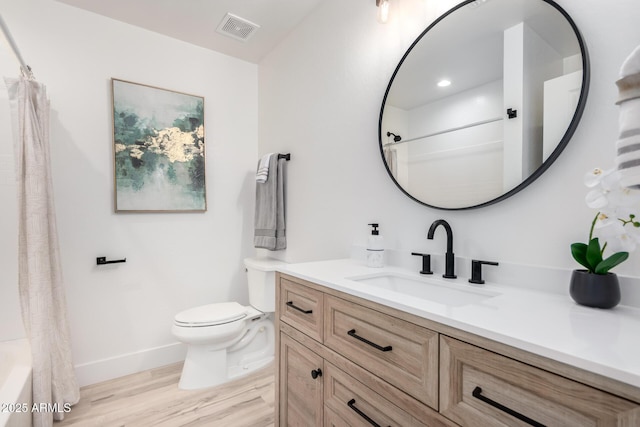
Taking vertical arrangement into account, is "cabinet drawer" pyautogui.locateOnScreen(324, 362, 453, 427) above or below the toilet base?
above

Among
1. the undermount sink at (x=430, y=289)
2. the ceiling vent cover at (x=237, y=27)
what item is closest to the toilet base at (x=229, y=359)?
the undermount sink at (x=430, y=289)

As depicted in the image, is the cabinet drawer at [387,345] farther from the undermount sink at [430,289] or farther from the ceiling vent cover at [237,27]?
the ceiling vent cover at [237,27]

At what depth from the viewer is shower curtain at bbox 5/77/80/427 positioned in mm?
1558

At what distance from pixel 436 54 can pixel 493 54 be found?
25 centimetres

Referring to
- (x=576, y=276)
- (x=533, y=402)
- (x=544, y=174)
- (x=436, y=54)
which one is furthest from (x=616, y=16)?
(x=533, y=402)

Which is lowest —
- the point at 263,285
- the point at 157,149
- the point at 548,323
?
the point at 263,285

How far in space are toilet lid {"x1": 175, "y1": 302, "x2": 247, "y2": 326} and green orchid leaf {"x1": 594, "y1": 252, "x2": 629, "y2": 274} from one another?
6.07ft

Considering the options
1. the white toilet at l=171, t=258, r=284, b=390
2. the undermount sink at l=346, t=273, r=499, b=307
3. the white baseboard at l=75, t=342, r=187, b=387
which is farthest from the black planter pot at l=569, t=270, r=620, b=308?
the white baseboard at l=75, t=342, r=187, b=387

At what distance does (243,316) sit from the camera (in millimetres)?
2066

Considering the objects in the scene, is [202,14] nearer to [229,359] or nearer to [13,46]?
[13,46]

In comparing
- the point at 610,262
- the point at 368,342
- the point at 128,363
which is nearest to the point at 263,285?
the point at 128,363

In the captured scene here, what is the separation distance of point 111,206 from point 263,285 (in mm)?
1194

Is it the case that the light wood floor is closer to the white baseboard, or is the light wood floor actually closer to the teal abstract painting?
the white baseboard

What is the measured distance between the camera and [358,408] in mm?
967
